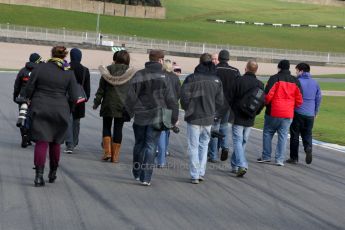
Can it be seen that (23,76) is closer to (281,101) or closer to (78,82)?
(78,82)

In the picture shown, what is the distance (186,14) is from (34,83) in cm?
10898

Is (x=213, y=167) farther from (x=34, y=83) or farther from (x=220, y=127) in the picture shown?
(x=34, y=83)

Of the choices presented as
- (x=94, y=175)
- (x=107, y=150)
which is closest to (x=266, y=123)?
(x=107, y=150)

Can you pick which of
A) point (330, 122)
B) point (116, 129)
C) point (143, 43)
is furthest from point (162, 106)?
point (143, 43)

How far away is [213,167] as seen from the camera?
12.9m

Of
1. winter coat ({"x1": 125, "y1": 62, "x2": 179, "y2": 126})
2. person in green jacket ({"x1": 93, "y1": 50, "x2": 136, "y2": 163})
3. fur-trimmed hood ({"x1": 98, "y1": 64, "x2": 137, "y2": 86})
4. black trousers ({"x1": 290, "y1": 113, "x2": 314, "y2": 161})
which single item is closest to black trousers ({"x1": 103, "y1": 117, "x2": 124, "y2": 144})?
person in green jacket ({"x1": 93, "y1": 50, "x2": 136, "y2": 163})

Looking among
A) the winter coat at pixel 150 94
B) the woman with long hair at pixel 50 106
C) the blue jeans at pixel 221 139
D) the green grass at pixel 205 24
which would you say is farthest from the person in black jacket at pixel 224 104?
the green grass at pixel 205 24

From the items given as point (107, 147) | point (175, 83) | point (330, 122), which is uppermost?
point (175, 83)

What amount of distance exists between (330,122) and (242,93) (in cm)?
1252

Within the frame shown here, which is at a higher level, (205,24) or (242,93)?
(205,24)

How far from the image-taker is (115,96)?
12.5 meters

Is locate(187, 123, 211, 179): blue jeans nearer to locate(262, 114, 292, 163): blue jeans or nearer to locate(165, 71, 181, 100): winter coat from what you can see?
locate(165, 71, 181, 100): winter coat

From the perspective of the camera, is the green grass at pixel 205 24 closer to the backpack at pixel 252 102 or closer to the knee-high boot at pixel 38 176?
the backpack at pixel 252 102

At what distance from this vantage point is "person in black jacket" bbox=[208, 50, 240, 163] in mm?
12797
